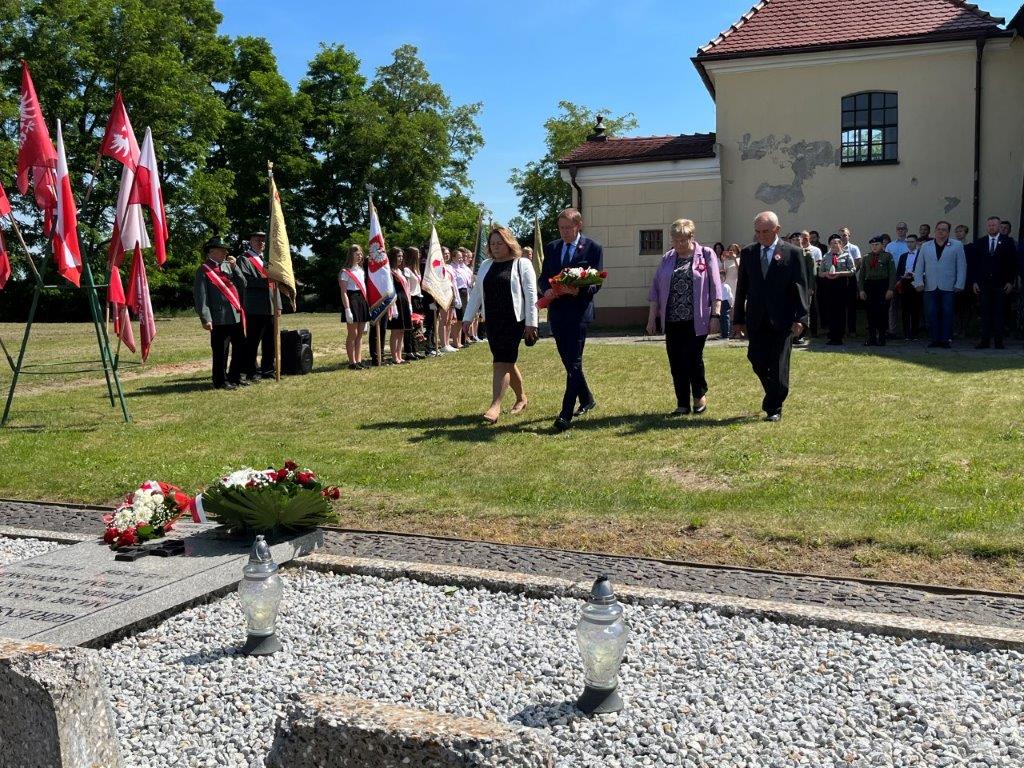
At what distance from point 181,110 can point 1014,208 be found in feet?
108

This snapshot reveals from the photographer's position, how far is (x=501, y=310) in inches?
410

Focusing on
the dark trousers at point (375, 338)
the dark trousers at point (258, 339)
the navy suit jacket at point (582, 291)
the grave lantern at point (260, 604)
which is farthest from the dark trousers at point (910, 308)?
the grave lantern at point (260, 604)

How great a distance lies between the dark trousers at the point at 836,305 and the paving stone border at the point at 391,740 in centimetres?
1727

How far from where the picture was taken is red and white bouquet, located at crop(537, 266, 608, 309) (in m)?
9.91

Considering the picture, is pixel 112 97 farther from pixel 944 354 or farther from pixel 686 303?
pixel 686 303

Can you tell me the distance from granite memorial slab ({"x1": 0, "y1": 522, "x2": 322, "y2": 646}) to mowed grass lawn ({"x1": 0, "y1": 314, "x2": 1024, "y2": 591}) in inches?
51.0

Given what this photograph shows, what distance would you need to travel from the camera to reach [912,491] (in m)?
7.23

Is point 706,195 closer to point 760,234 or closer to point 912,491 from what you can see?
point 760,234

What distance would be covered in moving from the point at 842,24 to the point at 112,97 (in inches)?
1155

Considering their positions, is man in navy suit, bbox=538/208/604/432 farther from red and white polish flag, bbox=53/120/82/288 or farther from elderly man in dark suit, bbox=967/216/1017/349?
elderly man in dark suit, bbox=967/216/1017/349

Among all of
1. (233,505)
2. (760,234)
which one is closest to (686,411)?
(760,234)

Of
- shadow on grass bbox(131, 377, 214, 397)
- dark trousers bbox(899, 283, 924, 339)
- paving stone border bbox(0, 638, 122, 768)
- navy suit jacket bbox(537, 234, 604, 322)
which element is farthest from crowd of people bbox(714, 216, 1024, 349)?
paving stone border bbox(0, 638, 122, 768)

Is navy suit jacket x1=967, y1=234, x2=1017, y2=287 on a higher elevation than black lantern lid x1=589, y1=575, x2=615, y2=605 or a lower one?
higher

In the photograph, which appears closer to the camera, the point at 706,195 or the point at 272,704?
the point at 272,704
